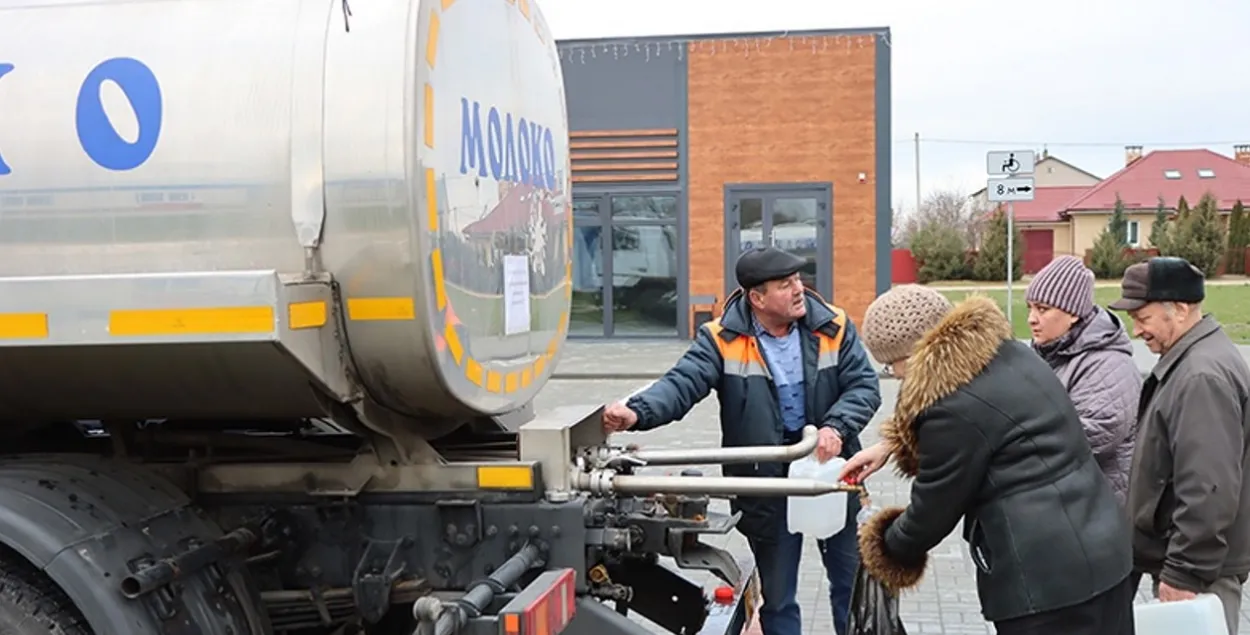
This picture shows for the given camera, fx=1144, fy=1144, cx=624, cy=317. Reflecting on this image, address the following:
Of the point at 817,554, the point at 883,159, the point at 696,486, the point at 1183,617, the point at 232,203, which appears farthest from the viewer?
the point at 883,159

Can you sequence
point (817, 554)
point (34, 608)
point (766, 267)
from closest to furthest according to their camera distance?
point (34, 608) → point (766, 267) → point (817, 554)

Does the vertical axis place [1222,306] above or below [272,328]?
below

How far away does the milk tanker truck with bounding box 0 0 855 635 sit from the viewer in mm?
2602

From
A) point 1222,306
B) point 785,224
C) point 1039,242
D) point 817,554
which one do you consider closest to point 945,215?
point 1039,242

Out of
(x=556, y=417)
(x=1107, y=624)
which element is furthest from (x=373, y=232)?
(x=1107, y=624)

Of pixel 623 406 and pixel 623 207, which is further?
pixel 623 207

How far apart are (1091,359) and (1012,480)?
143 centimetres

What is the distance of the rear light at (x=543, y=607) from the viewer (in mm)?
2525

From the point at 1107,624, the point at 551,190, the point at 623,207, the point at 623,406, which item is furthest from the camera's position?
the point at 623,207

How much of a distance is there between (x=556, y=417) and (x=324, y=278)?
39.0 inches

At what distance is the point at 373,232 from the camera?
261 centimetres

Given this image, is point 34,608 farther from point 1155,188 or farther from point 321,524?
point 1155,188

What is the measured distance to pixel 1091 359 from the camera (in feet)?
13.7

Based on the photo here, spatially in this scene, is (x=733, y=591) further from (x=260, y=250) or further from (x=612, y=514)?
(x=260, y=250)
